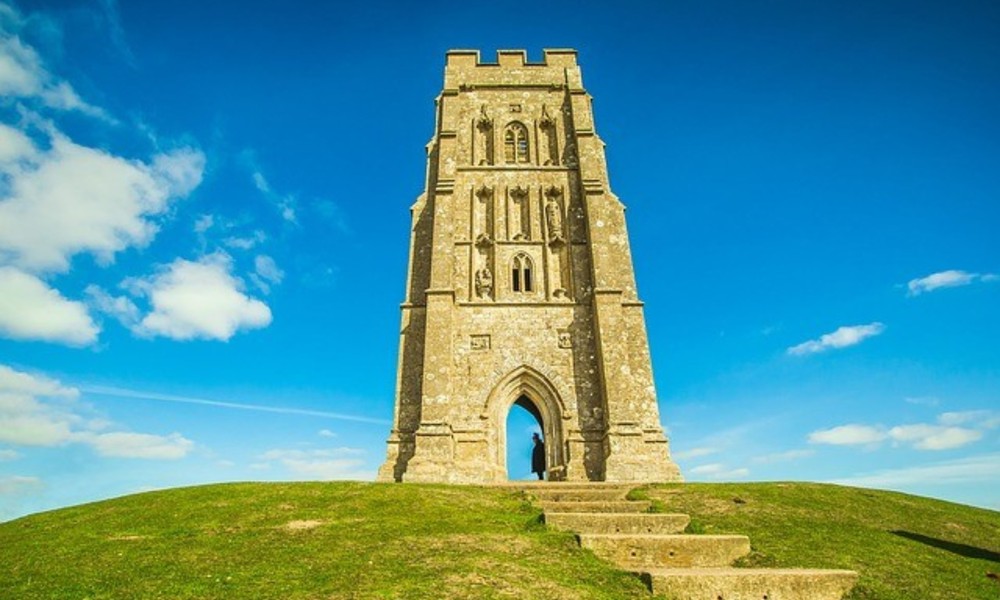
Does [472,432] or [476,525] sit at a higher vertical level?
[472,432]

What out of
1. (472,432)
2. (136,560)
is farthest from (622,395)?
(136,560)

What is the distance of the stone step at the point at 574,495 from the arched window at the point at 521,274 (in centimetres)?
1045

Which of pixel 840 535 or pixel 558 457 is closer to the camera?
pixel 840 535

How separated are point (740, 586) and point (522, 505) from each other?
5.11 metres

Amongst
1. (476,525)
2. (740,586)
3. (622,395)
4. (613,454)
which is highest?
(622,395)

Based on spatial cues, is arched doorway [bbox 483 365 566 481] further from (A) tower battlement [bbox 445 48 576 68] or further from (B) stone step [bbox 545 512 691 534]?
(A) tower battlement [bbox 445 48 576 68]

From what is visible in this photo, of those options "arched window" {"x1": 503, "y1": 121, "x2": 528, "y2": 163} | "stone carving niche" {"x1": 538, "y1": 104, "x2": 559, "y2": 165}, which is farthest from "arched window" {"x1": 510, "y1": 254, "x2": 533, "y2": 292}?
"arched window" {"x1": 503, "y1": 121, "x2": 528, "y2": 163}

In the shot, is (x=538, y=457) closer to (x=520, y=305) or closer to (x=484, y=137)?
(x=520, y=305)

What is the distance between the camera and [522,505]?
1030cm

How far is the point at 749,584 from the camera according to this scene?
5.80 meters

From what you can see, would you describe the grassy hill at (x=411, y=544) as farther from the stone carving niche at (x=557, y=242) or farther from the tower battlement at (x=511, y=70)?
the tower battlement at (x=511, y=70)

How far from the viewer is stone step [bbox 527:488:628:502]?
11.4m

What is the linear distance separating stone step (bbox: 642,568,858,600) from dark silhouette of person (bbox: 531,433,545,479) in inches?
546

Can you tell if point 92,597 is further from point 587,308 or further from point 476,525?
point 587,308
